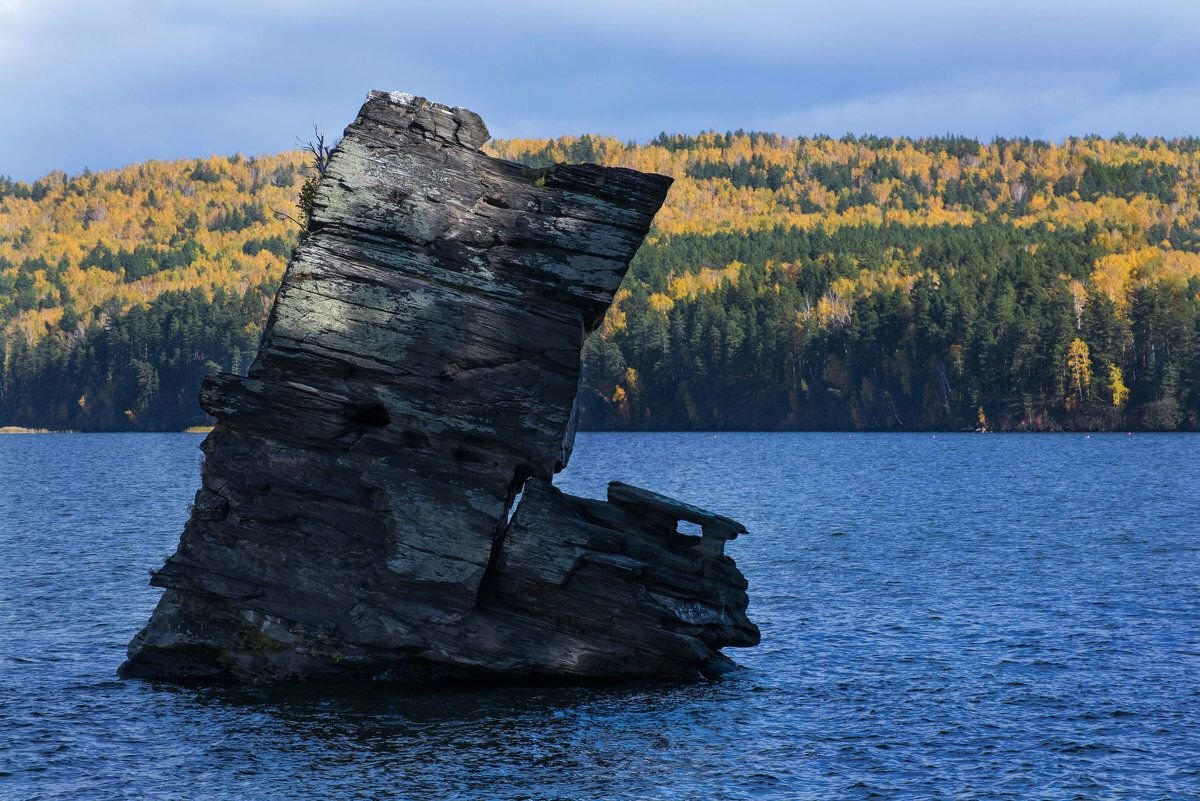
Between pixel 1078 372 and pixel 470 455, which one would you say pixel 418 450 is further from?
pixel 1078 372

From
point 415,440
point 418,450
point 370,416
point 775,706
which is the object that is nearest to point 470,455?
point 418,450

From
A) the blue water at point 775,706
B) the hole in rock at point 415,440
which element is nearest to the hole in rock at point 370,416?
the hole in rock at point 415,440

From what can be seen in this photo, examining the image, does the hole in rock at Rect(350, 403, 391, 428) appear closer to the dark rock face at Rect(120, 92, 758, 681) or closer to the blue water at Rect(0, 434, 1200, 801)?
the dark rock face at Rect(120, 92, 758, 681)

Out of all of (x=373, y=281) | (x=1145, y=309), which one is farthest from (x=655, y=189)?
(x=1145, y=309)

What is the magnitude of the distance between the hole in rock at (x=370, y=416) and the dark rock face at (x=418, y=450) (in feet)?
0.27

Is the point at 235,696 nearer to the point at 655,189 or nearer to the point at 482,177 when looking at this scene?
the point at 482,177

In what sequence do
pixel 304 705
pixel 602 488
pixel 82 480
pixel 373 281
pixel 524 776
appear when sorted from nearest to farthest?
pixel 524 776 → pixel 304 705 → pixel 373 281 → pixel 602 488 → pixel 82 480

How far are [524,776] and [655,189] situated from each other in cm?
1707

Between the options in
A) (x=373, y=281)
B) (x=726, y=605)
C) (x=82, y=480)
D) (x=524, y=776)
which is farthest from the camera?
(x=82, y=480)

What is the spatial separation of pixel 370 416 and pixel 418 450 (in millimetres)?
1859

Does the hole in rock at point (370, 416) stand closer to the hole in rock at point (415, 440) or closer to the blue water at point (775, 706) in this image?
the hole in rock at point (415, 440)

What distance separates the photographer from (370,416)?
3703cm

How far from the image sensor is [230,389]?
3644 centimetres

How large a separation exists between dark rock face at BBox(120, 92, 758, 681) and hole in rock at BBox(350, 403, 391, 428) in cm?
8
